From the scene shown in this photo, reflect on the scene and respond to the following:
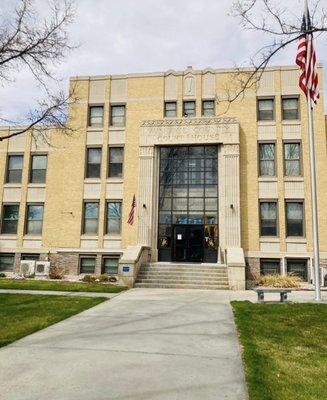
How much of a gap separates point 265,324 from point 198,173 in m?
15.7

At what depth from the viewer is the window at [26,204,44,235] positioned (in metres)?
27.2

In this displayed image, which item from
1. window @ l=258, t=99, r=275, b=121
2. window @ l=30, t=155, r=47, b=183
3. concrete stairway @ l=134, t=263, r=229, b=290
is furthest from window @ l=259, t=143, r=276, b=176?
window @ l=30, t=155, r=47, b=183

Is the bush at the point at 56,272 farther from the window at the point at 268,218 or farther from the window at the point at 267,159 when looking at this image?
the window at the point at 267,159

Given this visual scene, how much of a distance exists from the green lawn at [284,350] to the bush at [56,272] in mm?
13423

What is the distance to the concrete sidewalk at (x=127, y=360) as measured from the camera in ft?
17.2

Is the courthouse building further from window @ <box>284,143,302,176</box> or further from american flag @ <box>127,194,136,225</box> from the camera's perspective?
american flag @ <box>127,194,136,225</box>

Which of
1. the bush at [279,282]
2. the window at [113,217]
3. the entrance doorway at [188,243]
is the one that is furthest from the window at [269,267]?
the window at [113,217]

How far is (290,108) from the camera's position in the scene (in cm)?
2531

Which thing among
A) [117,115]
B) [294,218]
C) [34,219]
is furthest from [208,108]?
[34,219]

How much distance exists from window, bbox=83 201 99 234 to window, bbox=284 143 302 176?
12.4 metres

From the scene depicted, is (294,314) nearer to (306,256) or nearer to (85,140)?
(306,256)

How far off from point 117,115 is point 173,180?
6293 mm

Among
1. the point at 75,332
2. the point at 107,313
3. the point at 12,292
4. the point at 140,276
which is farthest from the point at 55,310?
the point at 140,276

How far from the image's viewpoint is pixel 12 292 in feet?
52.9
